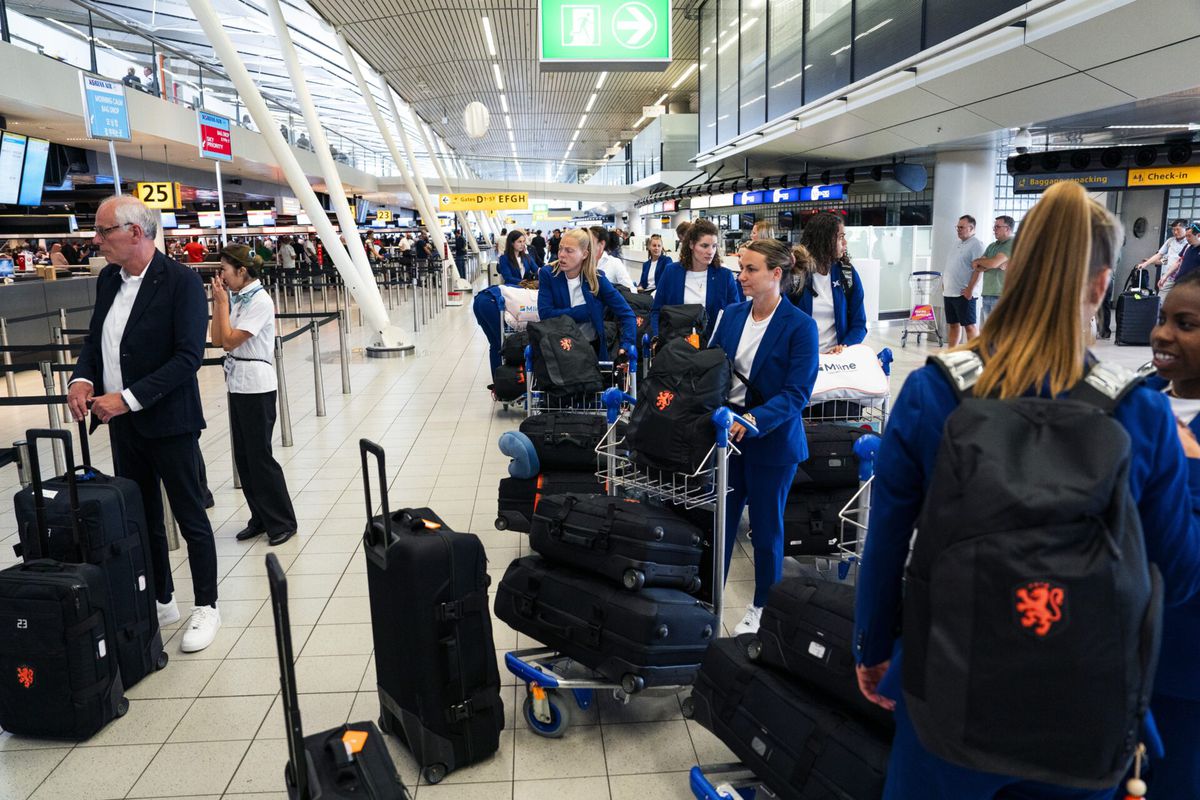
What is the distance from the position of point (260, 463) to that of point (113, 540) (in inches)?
62.7

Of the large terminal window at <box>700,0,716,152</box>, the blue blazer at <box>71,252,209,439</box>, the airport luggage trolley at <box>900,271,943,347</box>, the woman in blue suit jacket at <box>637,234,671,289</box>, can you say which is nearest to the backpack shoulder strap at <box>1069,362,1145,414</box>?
the blue blazer at <box>71,252,209,439</box>

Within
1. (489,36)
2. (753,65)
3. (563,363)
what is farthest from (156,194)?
(563,363)

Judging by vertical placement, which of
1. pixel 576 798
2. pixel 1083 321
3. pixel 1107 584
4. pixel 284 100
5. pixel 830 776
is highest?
pixel 284 100

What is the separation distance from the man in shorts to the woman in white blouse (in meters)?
8.79

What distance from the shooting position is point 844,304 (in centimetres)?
542

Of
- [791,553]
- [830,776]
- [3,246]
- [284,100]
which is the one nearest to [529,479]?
[791,553]

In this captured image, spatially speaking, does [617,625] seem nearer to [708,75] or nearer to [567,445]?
[567,445]

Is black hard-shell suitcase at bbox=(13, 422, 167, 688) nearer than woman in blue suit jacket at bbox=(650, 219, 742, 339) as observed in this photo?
Yes

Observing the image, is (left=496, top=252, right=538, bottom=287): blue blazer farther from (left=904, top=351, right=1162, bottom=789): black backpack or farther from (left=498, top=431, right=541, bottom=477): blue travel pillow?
(left=904, top=351, right=1162, bottom=789): black backpack

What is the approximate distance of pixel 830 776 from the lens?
2316mm

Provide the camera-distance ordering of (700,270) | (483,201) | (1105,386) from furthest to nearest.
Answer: (483,201) → (700,270) → (1105,386)

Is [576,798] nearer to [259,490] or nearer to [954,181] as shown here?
[259,490]

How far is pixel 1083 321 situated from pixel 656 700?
234 centimetres

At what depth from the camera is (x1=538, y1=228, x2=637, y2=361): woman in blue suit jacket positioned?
6039 mm
